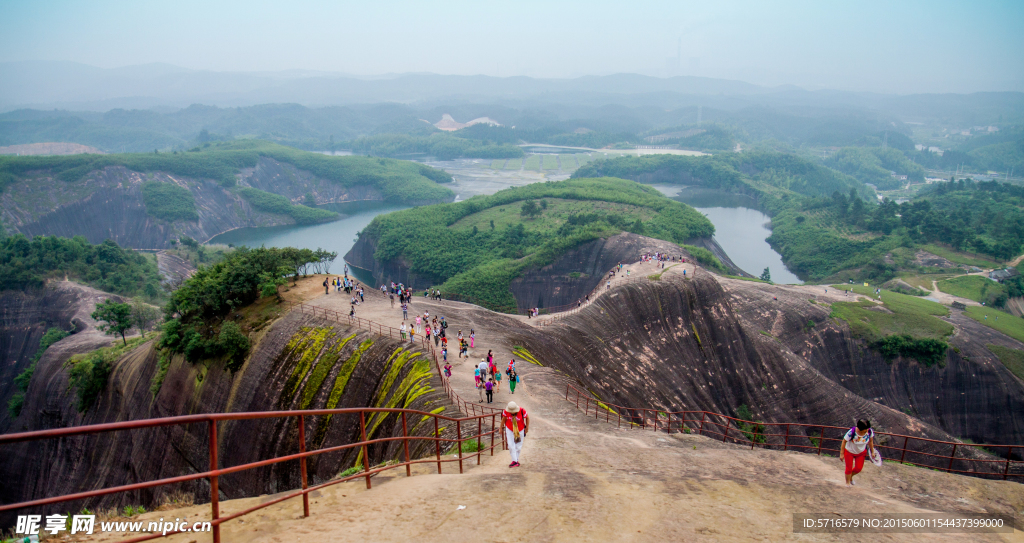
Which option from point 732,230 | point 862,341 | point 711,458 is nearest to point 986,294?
point 862,341

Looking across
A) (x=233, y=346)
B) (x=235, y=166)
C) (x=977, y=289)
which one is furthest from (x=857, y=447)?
(x=235, y=166)

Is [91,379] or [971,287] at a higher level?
[91,379]

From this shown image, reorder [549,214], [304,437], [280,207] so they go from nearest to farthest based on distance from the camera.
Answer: [304,437] < [549,214] < [280,207]

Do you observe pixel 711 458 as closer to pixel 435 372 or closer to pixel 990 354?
pixel 435 372

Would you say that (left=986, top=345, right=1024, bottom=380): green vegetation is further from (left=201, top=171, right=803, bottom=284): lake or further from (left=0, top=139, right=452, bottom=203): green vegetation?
(left=0, top=139, right=452, bottom=203): green vegetation

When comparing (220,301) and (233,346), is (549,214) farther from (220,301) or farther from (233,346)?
(233,346)

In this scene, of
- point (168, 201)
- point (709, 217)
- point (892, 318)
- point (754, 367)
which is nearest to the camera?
point (754, 367)
